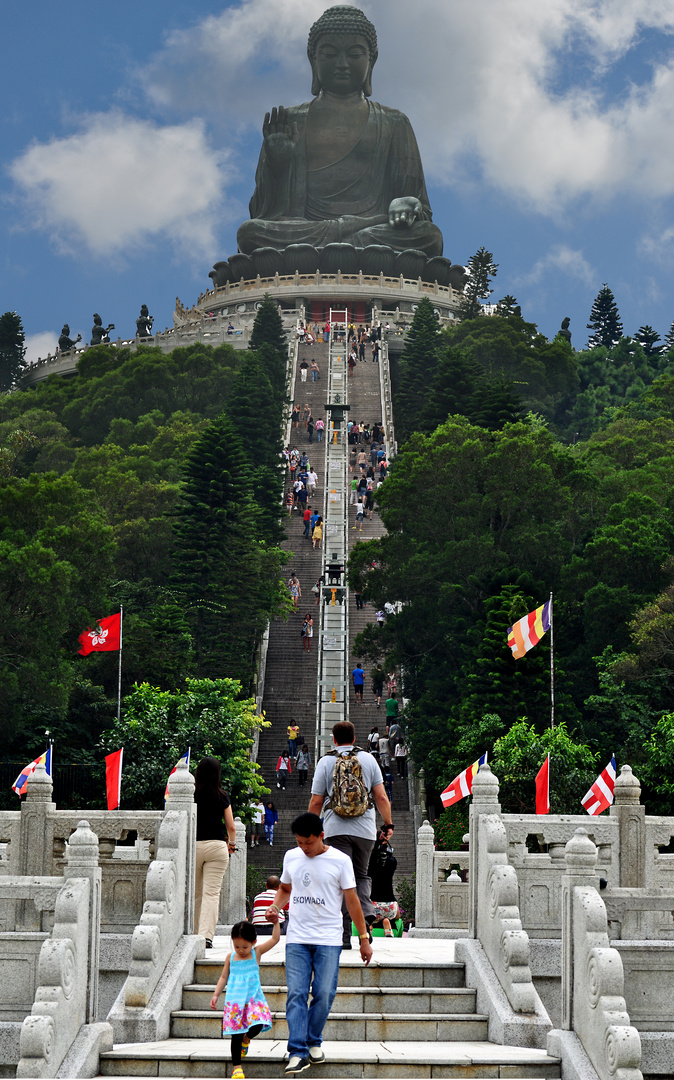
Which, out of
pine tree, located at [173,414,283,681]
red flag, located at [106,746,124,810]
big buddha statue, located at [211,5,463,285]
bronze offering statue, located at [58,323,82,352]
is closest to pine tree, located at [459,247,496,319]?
big buddha statue, located at [211,5,463,285]

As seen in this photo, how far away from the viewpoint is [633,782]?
17.6 m

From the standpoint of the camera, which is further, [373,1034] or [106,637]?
[106,637]

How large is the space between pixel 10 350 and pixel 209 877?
74189mm

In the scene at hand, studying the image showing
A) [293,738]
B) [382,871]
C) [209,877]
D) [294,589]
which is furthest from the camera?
[294,589]

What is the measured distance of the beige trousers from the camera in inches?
523

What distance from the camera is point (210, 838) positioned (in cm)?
1352

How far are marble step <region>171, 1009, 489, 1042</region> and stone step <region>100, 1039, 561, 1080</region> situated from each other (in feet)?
1.67

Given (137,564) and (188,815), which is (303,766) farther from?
(188,815)

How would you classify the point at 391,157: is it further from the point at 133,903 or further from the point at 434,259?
the point at 133,903

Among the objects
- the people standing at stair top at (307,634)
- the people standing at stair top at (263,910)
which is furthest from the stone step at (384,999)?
the people standing at stair top at (307,634)

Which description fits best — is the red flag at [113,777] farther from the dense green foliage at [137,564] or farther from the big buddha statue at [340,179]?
the big buddha statue at [340,179]

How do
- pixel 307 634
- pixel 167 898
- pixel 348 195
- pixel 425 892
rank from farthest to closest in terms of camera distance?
pixel 348 195 < pixel 307 634 < pixel 425 892 < pixel 167 898

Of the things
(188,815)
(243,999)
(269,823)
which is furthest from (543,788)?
(243,999)

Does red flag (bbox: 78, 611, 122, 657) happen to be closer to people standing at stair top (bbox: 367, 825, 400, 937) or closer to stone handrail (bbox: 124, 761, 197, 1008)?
people standing at stair top (bbox: 367, 825, 400, 937)
